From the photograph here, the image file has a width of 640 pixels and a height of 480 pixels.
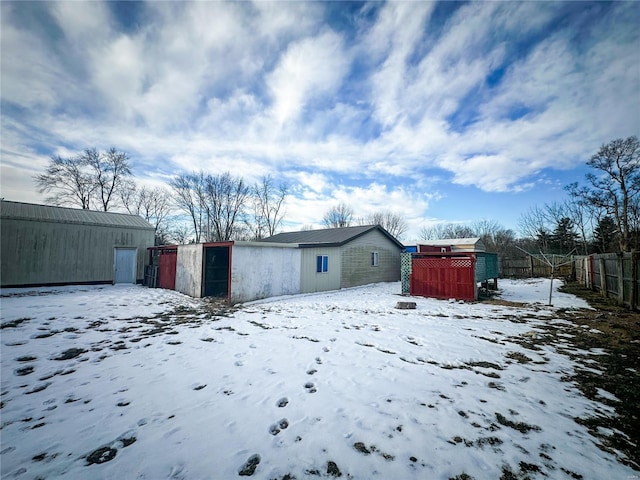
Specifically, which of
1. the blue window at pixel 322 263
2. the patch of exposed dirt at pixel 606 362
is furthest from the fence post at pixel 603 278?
the blue window at pixel 322 263

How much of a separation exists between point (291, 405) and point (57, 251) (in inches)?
723

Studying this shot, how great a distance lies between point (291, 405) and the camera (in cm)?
326

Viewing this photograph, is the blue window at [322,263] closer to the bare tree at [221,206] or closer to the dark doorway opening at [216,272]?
the dark doorway opening at [216,272]

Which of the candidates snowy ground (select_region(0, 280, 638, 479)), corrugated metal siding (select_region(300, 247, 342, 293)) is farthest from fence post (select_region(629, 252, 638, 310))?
corrugated metal siding (select_region(300, 247, 342, 293))

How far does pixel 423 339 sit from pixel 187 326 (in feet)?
20.4

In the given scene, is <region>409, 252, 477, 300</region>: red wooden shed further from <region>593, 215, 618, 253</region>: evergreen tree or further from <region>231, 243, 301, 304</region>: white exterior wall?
<region>593, 215, 618, 253</region>: evergreen tree

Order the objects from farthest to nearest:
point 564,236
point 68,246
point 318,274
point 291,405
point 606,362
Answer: point 564,236
point 68,246
point 318,274
point 606,362
point 291,405

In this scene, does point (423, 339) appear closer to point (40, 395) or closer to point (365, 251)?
point (40, 395)

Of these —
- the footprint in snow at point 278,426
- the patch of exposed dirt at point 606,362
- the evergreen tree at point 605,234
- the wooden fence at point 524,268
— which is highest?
the evergreen tree at point 605,234

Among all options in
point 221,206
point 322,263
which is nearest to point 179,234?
point 221,206

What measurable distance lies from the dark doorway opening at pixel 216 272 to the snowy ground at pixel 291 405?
19.7 ft

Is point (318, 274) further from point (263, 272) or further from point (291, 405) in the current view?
point (291, 405)

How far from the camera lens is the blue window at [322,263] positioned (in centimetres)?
1416

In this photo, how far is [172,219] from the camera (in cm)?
3284
